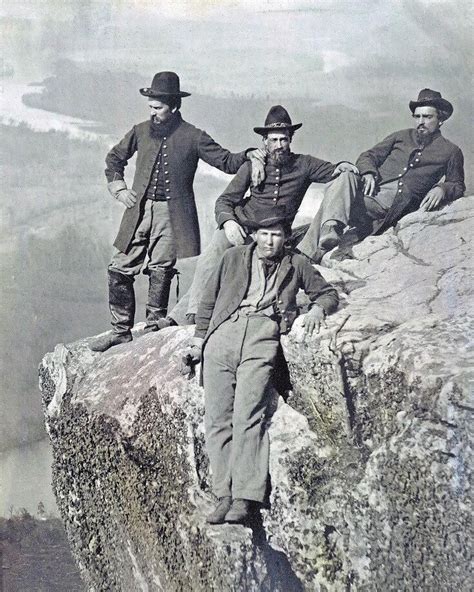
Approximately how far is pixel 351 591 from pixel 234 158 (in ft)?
8.72

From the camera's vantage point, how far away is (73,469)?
6711 millimetres

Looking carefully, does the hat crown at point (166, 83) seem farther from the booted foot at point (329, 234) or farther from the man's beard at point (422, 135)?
the man's beard at point (422, 135)

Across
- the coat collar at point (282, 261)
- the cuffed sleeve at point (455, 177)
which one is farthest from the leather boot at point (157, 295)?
the cuffed sleeve at point (455, 177)

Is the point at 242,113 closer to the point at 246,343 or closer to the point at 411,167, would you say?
the point at 411,167

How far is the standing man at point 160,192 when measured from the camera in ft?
21.7

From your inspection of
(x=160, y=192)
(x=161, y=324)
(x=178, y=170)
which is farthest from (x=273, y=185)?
(x=161, y=324)

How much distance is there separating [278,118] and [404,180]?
0.91 meters

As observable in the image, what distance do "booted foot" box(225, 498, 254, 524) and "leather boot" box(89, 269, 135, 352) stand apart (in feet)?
5.32

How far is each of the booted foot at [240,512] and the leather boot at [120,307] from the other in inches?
63.9

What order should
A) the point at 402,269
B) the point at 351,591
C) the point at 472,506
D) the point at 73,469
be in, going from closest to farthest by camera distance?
the point at 472,506 < the point at 351,591 < the point at 402,269 < the point at 73,469

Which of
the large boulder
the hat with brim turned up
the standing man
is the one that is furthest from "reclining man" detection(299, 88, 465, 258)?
the standing man

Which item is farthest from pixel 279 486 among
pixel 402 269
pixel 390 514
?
pixel 402 269

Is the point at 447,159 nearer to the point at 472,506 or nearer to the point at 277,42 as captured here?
the point at 277,42

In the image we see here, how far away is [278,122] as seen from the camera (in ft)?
20.3
